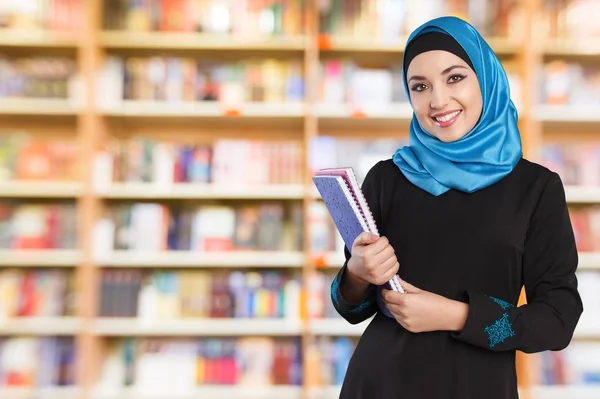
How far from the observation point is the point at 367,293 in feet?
3.13

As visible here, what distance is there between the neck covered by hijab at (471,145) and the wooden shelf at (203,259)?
1.67 metres

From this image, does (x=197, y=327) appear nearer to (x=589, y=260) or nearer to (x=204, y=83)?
(x=204, y=83)

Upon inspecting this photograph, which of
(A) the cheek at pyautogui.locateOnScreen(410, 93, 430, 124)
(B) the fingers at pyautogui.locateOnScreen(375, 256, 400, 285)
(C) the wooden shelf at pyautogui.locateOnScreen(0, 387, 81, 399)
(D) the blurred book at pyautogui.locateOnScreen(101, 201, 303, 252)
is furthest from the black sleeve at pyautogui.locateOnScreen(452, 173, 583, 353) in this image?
(C) the wooden shelf at pyautogui.locateOnScreen(0, 387, 81, 399)

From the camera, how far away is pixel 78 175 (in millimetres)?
2613

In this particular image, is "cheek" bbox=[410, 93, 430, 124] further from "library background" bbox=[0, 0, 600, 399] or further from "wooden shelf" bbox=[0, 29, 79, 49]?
"wooden shelf" bbox=[0, 29, 79, 49]

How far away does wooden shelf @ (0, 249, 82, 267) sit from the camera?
2.54m

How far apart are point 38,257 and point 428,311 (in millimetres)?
2221

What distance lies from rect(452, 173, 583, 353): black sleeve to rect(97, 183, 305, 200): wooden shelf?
175cm

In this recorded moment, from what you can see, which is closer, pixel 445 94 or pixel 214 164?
pixel 445 94

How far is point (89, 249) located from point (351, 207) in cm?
202

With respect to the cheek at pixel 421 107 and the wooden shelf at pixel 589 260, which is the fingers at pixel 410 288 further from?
the wooden shelf at pixel 589 260

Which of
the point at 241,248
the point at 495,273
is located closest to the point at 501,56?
the point at 241,248

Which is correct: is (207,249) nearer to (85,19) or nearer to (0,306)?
(0,306)

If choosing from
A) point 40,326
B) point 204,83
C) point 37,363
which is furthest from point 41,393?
point 204,83
